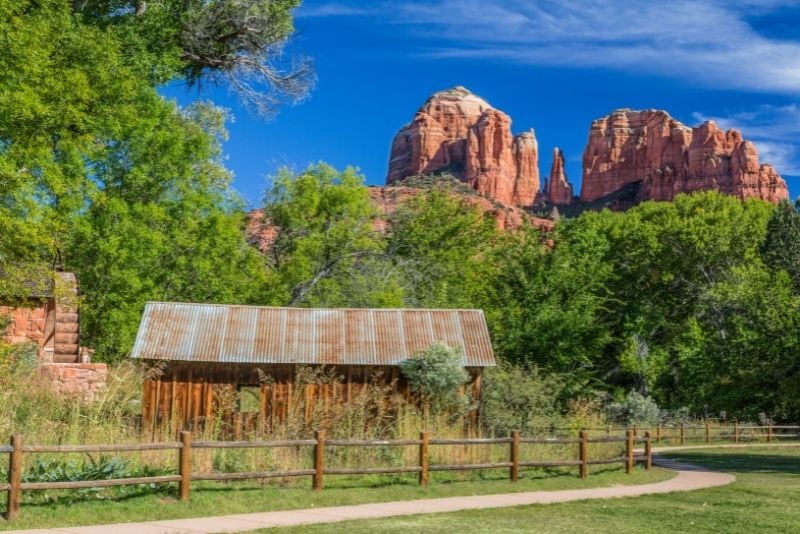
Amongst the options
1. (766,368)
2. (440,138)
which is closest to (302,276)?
(766,368)

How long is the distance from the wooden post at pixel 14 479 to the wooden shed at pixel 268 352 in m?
9.32

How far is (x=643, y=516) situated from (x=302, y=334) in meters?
11.8

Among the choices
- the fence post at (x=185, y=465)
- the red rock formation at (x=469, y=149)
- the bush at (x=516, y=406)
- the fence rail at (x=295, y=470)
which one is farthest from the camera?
the red rock formation at (x=469, y=149)

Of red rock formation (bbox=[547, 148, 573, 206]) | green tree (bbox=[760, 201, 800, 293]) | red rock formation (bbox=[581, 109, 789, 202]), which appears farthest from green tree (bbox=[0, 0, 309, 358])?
red rock formation (bbox=[547, 148, 573, 206])

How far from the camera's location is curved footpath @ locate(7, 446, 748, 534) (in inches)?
467

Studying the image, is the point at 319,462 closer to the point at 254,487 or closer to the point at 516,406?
the point at 254,487

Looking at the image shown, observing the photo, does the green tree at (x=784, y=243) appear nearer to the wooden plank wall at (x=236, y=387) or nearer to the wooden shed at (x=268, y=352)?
the wooden shed at (x=268, y=352)

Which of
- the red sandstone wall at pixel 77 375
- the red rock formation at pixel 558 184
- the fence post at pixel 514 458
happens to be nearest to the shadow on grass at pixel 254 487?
the fence post at pixel 514 458

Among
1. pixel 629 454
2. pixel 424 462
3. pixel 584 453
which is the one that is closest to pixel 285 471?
pixel 424 462

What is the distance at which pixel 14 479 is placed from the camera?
12.1 metres

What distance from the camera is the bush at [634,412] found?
3897cm

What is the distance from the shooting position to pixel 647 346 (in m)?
51.0

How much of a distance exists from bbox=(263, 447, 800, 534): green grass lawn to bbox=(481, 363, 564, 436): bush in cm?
555

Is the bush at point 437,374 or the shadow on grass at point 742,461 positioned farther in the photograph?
the shadow on grass at point 742,461
